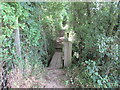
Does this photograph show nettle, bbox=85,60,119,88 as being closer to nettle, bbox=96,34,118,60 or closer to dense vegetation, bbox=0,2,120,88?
dense vegetation, bbox=0,2,120,88

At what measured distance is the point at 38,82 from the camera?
2.05 m

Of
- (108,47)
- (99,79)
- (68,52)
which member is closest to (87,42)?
(108,47)

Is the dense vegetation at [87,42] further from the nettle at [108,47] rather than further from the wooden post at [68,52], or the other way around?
the wooden post at [68,52]

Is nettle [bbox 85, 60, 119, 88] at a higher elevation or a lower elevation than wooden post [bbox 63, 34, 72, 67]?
lower

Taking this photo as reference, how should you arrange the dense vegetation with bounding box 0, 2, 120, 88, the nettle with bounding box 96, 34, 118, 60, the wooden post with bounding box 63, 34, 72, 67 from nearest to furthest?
the dense vegetation with bounding box 0, 2, 120, 88, the nettle with bounding box 96, 34, 118, 60, the wooden post with bounding box 63, 34, 72, 67

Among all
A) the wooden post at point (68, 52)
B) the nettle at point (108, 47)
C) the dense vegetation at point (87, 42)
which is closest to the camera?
the dense vegetation at point (87, 42)

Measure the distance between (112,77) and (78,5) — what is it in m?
2.45

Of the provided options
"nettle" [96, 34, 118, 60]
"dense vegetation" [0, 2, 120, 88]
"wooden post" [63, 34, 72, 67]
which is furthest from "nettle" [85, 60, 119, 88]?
"wooden post" [63, 34, 72, 67]

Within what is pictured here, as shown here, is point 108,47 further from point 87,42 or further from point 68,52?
point 68,52

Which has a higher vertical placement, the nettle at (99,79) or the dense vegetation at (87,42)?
the dense vegetation at (87,42)

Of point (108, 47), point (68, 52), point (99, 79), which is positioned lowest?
point (99, 79)

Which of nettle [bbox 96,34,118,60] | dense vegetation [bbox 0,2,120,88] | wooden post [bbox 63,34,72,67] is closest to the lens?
dense vegetation [bbox 0,2,120,88]

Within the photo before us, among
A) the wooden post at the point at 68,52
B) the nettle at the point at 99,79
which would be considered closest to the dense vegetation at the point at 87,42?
the nettle at the point at 99,79

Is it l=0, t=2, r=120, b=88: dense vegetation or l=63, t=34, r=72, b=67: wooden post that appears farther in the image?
l=63, t=34, r=72, b=67: wooden post
